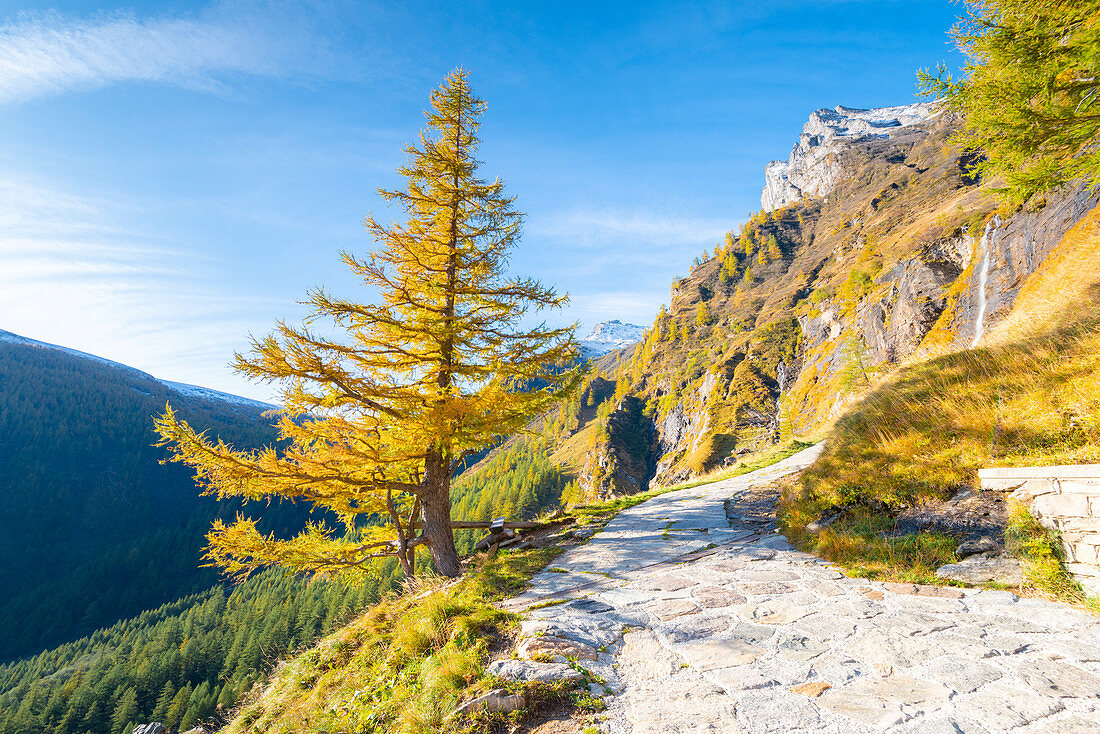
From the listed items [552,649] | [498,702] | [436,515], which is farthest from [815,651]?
[436,515]

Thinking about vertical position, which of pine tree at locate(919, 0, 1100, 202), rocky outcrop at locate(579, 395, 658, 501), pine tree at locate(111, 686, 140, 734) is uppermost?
pine tree at locate(919, 0, 1100, 202)

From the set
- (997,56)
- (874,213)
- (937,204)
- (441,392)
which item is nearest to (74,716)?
(441,392)

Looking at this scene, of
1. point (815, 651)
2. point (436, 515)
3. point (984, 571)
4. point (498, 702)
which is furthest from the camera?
point (436, 515)

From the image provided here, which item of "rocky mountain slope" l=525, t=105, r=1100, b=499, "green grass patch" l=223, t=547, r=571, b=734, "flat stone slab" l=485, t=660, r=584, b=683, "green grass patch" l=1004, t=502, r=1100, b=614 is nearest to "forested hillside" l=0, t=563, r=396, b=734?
"rocky mountain slope" l=525, t=105, r=1100, b=499

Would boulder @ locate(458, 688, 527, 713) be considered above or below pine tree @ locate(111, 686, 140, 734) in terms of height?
above

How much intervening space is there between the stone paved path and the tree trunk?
14.9ft

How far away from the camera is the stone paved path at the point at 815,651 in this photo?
9.24 feet

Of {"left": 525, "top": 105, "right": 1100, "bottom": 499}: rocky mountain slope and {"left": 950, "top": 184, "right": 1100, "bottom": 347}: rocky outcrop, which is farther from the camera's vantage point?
{"left": 525, "top": 105, "right": 1100, "bottom": 499}: rocky mountain slope

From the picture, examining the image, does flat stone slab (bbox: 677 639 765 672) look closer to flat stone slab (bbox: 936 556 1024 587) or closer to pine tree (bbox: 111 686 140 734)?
flat stone slab (bbox: 936 556 1024 587)

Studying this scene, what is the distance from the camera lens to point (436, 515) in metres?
10.2

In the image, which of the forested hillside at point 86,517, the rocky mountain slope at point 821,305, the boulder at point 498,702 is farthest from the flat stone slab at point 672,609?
the forested hillside at point 86,517

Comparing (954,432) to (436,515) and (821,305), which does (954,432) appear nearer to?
(436,515)

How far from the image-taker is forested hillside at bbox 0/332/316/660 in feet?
422

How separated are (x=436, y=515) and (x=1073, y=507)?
10.4m
